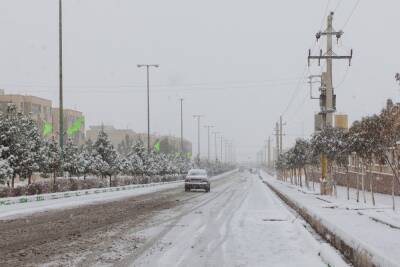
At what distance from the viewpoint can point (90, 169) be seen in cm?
5806

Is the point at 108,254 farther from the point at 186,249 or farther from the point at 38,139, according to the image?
the point at 38,139

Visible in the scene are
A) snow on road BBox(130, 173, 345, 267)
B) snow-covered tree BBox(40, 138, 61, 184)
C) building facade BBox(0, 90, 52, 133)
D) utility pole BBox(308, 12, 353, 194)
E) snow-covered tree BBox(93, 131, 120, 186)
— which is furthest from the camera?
building facade BBox(0, 90, 52, 133)

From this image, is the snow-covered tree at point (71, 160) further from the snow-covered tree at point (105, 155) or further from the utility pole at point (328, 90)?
the utility pole at point (328, 90)

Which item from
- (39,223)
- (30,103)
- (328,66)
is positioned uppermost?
(30,103)

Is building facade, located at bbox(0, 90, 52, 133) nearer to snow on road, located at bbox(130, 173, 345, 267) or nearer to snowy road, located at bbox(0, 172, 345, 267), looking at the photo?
snowy road, located at bbox(0, 172, 345, 267)

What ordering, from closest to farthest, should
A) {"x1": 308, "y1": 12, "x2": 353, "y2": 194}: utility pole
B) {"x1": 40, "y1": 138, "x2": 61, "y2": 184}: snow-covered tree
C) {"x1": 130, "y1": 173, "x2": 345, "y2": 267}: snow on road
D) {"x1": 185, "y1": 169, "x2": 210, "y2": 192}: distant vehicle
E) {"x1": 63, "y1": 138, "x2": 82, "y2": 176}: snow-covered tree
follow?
{"x1": 130, "y1": 173, "x2": 345, "y2": 267}: snow on road < {"x1": 308, "y1": 12, "x2": 353, "y2": 194}: utility pole < {"x1": 40, "y1": 138, "x2": 61, "y2": 184}: snow-covered tree < {"x1": 185, "y1": 169, "x2": 210, "y2": 192}: distant vehicle < {"x1": 63, "y1": 138, "x2": 82, "y2": 176}: snow-covered tree

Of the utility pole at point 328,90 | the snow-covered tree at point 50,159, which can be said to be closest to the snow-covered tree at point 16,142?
the snow-covered tree at point 50,159

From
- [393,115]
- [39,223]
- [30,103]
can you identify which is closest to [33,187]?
[39,223]

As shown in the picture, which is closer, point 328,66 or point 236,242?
point 236,242

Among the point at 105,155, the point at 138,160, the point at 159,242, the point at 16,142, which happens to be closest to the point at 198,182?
the point at 16,142

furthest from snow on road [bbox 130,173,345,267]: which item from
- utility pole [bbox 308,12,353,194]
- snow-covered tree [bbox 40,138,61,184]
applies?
snow-covered tree [bbox 40,138,61,184]

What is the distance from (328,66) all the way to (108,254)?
22.3 m

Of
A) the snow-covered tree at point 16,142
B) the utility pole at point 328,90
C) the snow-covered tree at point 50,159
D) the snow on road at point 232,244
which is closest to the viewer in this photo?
the snow on road at point 232,244

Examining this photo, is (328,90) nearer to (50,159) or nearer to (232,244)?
(232,244)
